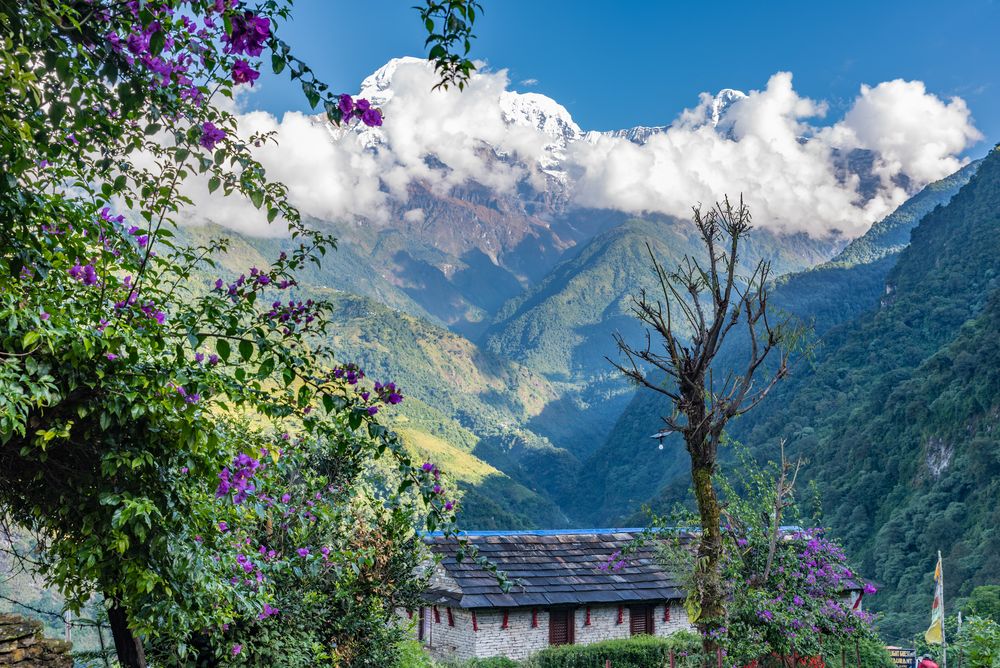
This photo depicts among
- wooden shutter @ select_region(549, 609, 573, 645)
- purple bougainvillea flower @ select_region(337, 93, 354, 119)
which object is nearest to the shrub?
wooden shutter @ select_region(549, 609, 573, 645)

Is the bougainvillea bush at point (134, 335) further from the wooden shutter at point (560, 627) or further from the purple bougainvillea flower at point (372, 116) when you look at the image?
the wooden shutter at point (560, 627)

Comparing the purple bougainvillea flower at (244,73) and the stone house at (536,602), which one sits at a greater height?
the purple bougainvillea flower at (244,73)

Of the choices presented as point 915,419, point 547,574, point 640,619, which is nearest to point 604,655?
point 547,574

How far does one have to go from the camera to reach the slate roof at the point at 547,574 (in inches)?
922

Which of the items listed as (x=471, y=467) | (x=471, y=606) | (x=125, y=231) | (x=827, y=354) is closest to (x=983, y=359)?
(x=827, y=354)

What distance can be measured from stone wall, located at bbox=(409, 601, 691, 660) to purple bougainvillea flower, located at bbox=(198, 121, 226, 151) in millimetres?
20187

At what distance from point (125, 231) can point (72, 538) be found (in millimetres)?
1807

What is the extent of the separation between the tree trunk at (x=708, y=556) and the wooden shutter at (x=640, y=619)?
55.3 feet

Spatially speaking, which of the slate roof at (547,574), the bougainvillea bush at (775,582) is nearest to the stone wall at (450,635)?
the slate roof at (547,574)

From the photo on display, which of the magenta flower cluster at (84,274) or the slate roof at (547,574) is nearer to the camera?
the magenta flower cluster at (84,274)

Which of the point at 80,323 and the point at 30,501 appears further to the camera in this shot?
→ the point at 30,501

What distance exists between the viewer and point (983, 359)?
81.9m

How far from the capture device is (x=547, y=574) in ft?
83.2

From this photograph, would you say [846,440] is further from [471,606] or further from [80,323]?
[80,323]
